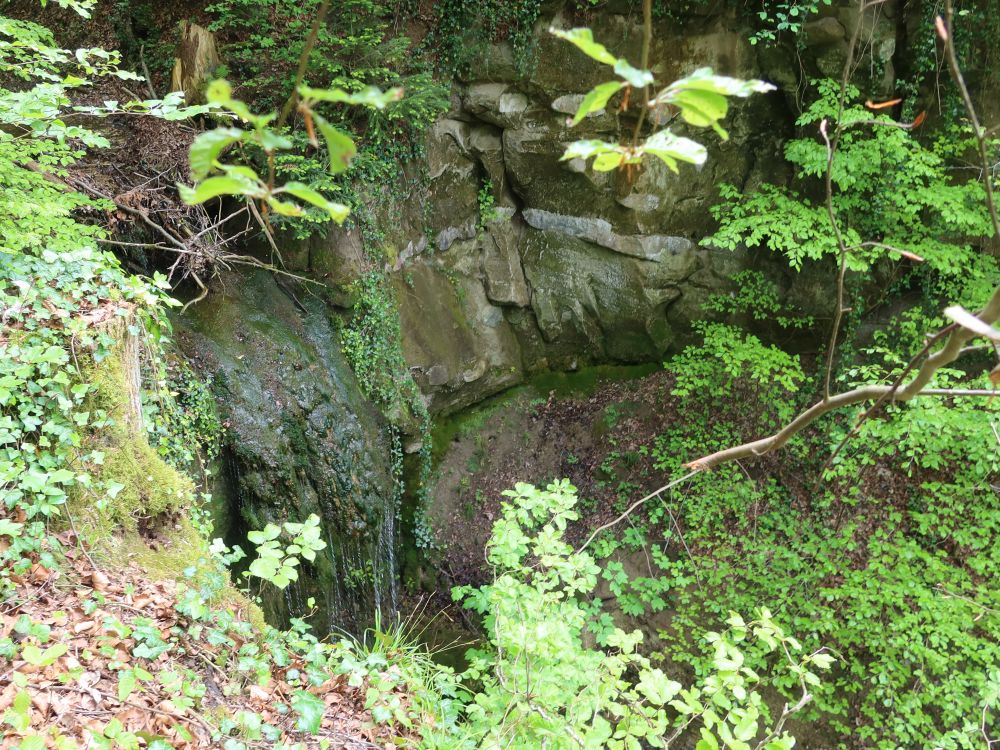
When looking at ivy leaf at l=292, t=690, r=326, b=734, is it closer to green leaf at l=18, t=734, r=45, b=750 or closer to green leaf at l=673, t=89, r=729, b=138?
green leaf at l=18, t=734, r=45, b=750

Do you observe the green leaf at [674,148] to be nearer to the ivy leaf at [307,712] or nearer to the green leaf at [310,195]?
the green leaf at [310,195]

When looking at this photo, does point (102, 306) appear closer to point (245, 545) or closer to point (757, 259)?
point (245, 545)

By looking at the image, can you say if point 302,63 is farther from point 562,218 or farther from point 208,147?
point 562,218

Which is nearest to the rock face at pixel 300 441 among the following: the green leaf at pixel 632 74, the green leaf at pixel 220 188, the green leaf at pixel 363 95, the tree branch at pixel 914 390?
the tree branch at pixel 914 390

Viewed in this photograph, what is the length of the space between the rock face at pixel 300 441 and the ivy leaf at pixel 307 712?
9.83ft

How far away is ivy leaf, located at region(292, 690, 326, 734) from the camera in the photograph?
2.13 metres

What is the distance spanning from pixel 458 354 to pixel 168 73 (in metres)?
3.97

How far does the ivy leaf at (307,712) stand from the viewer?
6.99 ft

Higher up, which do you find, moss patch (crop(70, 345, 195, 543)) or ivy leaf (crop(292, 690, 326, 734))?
moss patch (crop(70, 345, 195, 543))

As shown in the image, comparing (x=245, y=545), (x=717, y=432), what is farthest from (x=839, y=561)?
(x=245, y=545)

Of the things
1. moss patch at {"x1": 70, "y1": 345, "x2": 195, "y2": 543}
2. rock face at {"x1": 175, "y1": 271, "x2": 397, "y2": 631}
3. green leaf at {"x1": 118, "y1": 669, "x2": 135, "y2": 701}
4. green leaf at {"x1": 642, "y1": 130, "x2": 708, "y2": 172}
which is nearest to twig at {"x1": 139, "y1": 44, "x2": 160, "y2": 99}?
rock face at {"x1": 175, "y1": 271, "x2": 397, "y2": 631}

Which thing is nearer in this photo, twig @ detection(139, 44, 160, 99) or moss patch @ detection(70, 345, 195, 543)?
moss patch @ detection(70, 345, 195, 543)

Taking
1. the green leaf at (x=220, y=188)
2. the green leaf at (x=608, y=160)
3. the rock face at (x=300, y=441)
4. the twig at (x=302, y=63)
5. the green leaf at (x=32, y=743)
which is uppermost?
the twig at (x=302, y=63)

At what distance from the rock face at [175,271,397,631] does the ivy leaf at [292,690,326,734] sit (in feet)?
9.83
